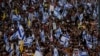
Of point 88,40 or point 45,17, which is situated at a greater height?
point 45,17

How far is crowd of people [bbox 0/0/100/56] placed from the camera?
203 cm

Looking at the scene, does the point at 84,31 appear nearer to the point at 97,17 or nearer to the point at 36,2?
the point at 97,17

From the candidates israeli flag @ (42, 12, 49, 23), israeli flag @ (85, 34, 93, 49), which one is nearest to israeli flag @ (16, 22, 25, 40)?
israeli flag @ (42, 12, 49, 23)

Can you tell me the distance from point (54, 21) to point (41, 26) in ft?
0.37

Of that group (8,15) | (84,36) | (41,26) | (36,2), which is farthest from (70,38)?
(8,15)

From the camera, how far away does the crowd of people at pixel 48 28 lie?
2029mm

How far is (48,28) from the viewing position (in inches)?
82.0

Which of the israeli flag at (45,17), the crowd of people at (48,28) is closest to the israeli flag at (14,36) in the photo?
the crowd of people at (48,28)

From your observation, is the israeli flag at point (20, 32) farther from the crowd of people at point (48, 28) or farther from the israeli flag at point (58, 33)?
the israeli flag at point (58, 33)

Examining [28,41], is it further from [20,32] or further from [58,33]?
[58,33]

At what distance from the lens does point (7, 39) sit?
79.6 inches

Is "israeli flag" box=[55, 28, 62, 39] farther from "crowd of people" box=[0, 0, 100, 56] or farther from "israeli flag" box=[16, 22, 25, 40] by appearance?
"israeli flag" box=[16, 22, 25, 40]

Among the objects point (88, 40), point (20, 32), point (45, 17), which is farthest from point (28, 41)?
point (88, 40)

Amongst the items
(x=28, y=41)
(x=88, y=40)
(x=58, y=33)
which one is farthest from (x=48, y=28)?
(x=88, y=40)
